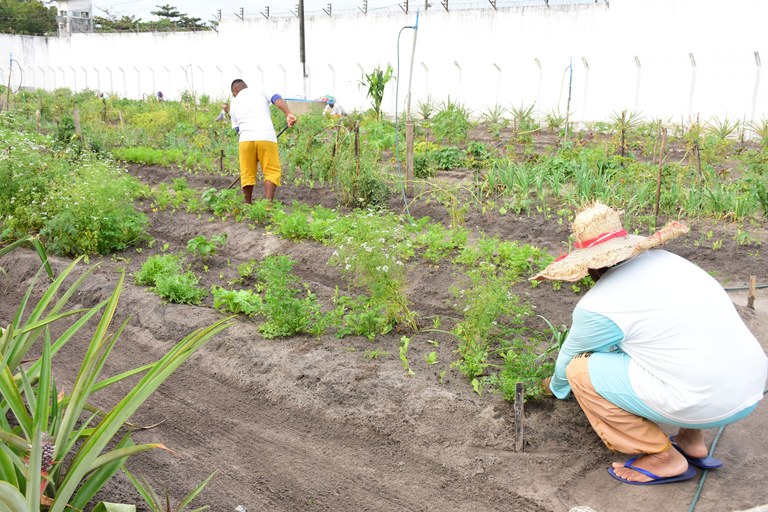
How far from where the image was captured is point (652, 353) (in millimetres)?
3240

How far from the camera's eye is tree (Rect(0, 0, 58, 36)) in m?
52.1

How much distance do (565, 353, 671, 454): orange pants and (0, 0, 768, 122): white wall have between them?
6.02 m

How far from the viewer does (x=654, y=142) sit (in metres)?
11.9

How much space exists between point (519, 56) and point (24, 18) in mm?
45293

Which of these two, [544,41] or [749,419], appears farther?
[544,41]

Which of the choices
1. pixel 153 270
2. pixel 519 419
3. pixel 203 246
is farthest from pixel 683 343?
pixel 203 246

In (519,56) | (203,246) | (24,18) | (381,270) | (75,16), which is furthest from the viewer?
(24,18)

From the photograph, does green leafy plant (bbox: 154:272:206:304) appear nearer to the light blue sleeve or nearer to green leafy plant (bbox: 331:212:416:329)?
green leafy plant (bbox: 331:212:416:329)

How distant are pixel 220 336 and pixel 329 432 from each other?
1363 millimetres

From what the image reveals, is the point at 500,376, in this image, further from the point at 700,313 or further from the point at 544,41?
the point at 544,41

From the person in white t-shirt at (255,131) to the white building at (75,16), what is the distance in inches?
1626

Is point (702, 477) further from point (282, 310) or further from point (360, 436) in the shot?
point (282, 310)

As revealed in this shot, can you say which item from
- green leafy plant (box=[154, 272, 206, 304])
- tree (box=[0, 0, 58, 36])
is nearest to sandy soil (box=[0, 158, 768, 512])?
green leafy plant (box=[154, 272, 206, 304])

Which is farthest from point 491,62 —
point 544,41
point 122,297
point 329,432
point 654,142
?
point 329,432
